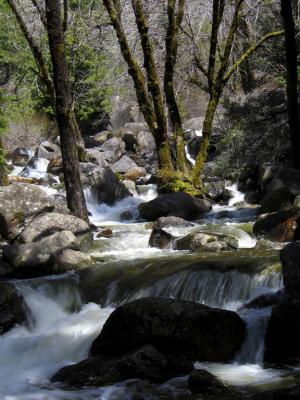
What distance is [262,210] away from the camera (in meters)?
13.3

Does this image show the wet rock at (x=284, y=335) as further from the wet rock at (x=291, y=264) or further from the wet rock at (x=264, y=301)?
the wet rock at (x=264, y=301)

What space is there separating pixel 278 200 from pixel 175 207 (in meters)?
2.77

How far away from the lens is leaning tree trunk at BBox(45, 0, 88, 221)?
481 inches

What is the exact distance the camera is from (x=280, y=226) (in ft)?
35.1

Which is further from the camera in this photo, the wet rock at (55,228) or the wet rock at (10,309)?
the wet rock at (55,228)

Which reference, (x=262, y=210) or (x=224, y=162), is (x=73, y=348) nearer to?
(x=262, y=210)

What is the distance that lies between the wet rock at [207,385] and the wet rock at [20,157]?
75.6 ft

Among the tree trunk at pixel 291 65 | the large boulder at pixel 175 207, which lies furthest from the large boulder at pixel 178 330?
the large boulder at pixel 175 207

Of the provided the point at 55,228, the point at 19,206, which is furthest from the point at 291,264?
the point at 19,206

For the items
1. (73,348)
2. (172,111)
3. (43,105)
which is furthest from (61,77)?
(43,105)

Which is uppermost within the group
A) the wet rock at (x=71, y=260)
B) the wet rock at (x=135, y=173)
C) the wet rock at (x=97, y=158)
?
the wet rock at (x=97, y=158)

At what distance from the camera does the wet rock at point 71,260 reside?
984cm

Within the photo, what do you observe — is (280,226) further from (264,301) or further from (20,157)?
(20,157)

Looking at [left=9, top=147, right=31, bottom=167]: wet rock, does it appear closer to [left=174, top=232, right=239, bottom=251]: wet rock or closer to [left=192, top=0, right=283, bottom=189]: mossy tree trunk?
[left=192, top=0, right=283, bottom=189]: mossy tree trunk
